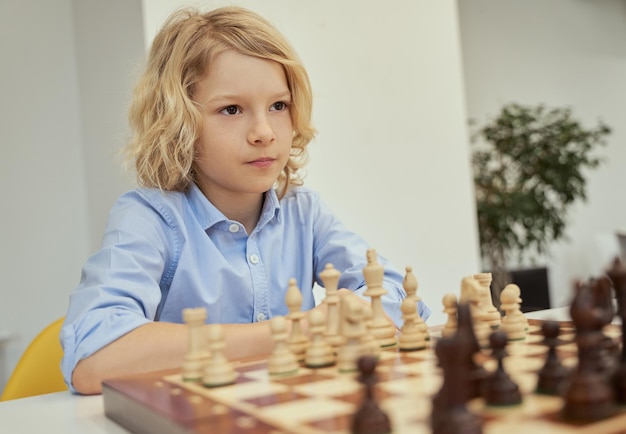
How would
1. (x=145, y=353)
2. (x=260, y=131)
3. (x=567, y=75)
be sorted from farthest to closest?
1. (x=567, y=75)
2. (x=260, y=131)
3. (x=145, y=353)

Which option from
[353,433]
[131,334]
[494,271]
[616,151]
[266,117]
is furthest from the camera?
[616,151]

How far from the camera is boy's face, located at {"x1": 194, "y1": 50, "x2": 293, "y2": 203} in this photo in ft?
4.70

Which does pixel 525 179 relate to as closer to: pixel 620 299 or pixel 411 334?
pixel 411 334

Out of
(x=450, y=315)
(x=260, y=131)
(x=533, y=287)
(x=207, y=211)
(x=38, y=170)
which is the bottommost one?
(x=533, y=287)

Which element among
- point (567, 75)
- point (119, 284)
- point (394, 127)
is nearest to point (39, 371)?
point (119, 284)

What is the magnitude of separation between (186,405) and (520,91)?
5683 mm

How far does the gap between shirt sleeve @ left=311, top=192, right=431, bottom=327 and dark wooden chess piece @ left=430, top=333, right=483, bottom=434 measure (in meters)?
0.86

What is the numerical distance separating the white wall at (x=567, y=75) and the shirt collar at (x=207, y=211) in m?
4.42

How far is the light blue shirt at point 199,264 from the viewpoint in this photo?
120 centimetres

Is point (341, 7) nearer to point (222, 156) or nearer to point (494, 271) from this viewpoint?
point (222, 156)

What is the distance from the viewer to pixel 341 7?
2.71 m

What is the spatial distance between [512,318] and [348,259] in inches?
24.4

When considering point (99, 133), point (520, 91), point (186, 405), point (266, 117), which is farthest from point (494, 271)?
point (186, 405)

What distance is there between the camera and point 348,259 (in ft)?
5.32
